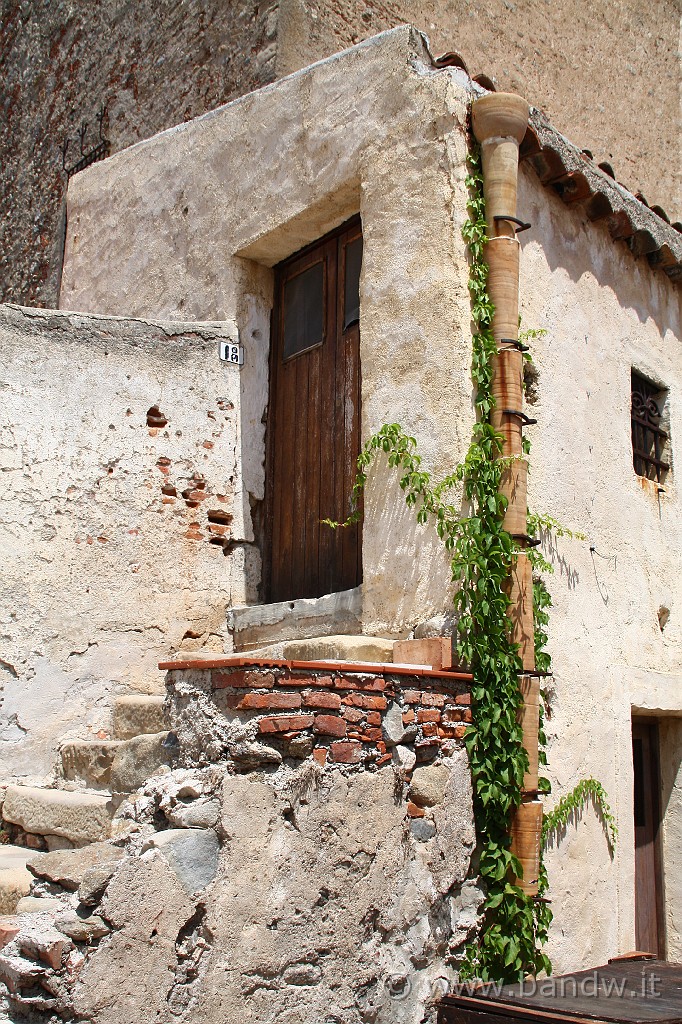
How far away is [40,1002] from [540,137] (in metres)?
4.45

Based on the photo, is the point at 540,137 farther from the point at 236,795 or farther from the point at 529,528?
the point at 236,795

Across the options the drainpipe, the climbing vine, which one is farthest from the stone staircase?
the drainpipe

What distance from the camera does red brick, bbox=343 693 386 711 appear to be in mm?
3785

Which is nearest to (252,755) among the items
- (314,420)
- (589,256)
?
(314,420)

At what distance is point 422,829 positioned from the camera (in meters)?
4.00

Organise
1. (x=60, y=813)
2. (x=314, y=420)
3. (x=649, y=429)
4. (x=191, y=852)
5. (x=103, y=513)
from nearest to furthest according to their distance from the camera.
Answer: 1. (x=191, y=852)
2. (x=60, y=813)
3. (x=103, y=513)
4. (x=314, y=420)
5. (x=649, y=429)

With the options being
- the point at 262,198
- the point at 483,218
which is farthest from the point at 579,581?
the point at 262,198

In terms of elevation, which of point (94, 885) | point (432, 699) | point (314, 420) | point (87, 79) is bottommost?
point (94, 885)

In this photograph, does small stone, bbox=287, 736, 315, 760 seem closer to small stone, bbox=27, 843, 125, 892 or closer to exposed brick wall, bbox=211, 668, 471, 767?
exposed brick wall, bbox=211, 668, 471, 767

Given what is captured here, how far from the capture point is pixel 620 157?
8.91 meters

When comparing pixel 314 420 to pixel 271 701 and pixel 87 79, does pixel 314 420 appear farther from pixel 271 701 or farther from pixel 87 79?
pixel 87 79

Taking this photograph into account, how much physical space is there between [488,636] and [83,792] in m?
2.14

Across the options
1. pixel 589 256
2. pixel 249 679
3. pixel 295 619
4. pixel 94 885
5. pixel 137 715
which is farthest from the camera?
pixel 589 256

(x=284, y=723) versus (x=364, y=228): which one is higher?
(x=364, y=228)
